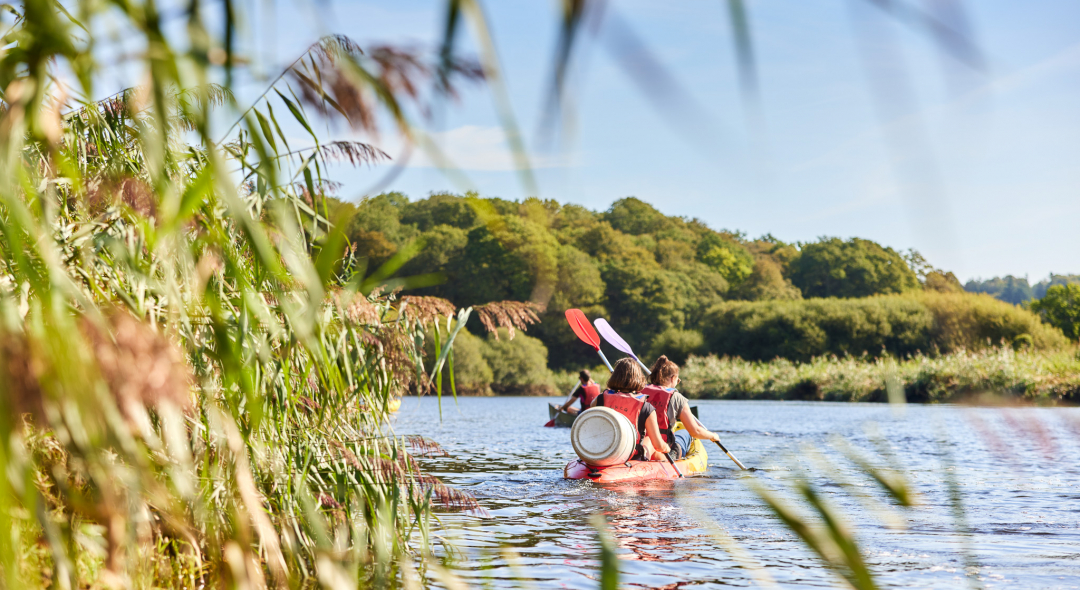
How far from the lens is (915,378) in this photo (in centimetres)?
2284

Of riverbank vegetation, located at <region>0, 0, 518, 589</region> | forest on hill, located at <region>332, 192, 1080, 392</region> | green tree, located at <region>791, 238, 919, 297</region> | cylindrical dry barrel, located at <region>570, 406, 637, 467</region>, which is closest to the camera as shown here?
riverbank vegetation, located at <region>0, 0, 518, 589</region>

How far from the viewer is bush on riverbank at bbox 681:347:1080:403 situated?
778 inches

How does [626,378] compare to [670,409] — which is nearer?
[626,378]

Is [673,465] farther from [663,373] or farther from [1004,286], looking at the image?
[1004,286]

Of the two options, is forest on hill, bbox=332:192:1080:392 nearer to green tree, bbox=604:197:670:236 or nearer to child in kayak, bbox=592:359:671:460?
child in kayak, bbox=592:359:671:460

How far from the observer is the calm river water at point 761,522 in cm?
392

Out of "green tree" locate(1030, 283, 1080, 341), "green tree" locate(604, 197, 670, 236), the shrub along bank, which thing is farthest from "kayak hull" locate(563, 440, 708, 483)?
"green tree" locate(1030, 283, 1080, 341)

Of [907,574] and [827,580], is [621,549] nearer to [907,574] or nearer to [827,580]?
[827,580]

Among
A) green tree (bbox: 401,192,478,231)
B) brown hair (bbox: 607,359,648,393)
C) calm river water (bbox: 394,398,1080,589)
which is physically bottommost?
calm river water (bbox: 394,398,1080,589)

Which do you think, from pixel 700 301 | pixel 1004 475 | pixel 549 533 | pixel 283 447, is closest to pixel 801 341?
pixel 700 301

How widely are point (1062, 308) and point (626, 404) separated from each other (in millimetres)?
35605

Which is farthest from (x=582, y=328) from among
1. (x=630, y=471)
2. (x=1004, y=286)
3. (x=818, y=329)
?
(x=818, y=329)

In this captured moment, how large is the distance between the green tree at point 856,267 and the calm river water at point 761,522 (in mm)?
40168

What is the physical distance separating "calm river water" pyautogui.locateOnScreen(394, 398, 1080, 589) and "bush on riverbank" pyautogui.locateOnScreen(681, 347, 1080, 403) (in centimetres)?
881
